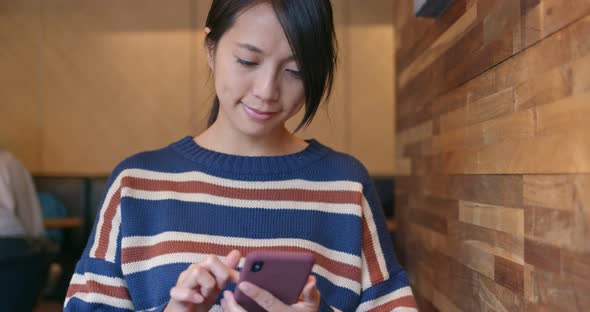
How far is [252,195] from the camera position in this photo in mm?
1168

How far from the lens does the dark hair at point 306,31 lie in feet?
3.37

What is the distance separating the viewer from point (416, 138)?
1.58m

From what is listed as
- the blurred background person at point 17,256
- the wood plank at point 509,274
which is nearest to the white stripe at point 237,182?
the wood plank at point 509,274

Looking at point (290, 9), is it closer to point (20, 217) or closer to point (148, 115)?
point (20, 217)

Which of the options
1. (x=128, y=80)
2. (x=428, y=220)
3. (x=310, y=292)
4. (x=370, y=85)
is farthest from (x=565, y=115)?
(x=128, y=80)

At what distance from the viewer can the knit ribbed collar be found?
1188 millimetres

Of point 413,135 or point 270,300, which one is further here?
point 413,135

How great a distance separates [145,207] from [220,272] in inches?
13.5

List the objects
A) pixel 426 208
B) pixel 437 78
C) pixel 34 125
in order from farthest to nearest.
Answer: pixel 34 125 → pixel 426 208 → pixel 437 78

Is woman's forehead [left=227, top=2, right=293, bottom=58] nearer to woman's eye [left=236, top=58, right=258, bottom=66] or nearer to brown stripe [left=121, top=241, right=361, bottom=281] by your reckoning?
woman's eye [left=236, top=58, right=258, bottom=66]

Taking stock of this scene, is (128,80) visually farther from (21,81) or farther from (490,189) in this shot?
(490,189)

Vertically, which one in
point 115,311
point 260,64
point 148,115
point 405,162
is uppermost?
point 148,115

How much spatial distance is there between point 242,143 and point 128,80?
3.65 meters

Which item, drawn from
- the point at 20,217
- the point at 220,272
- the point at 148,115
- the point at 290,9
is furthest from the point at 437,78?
the point at 148,115
